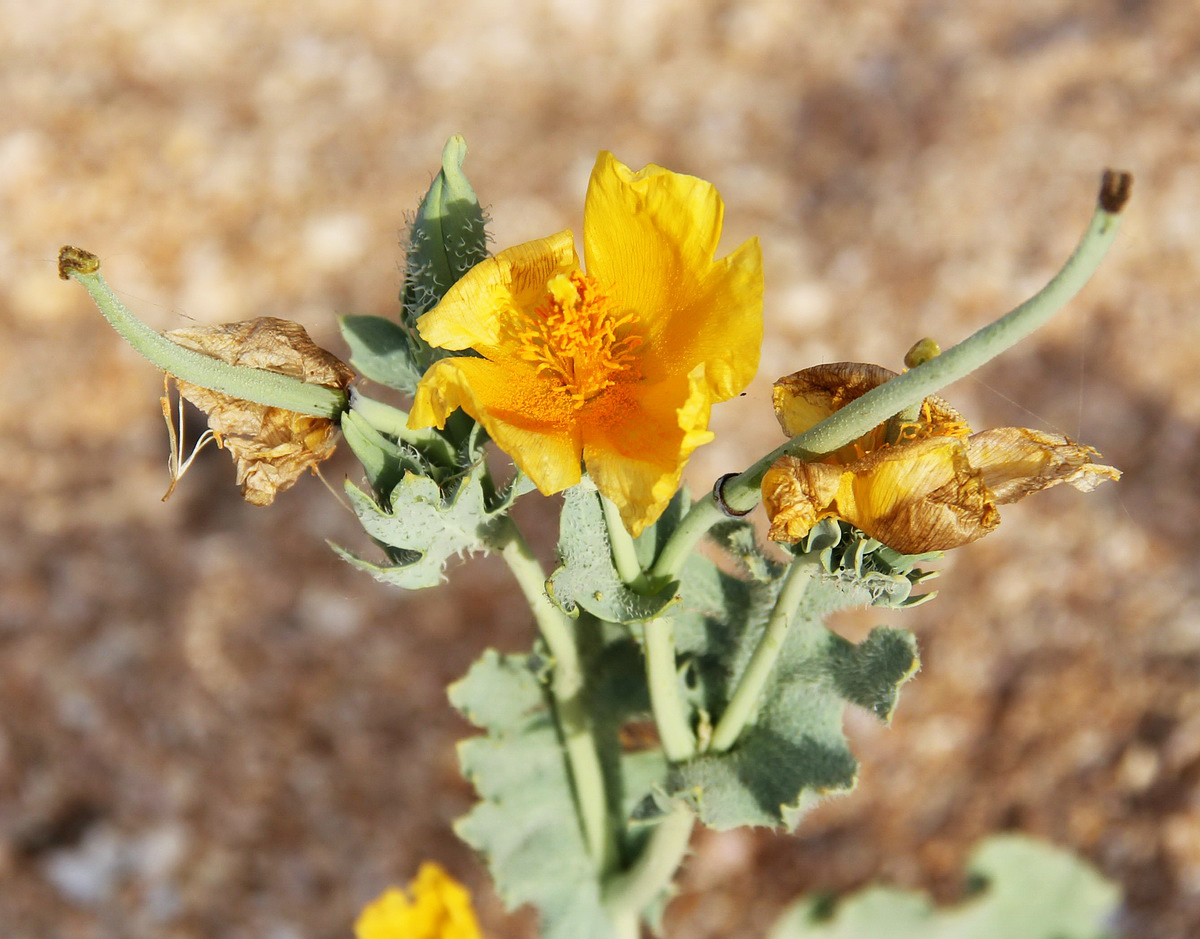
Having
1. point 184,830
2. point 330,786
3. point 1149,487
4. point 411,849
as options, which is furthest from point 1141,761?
point 184,830

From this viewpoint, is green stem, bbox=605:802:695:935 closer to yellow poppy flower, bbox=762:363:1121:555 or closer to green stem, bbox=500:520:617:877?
green stem, bbox=500:520:617:877

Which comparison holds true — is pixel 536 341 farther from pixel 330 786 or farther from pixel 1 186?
pixel 1 186

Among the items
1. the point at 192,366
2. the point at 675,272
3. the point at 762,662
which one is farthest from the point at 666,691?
the point at 192,366

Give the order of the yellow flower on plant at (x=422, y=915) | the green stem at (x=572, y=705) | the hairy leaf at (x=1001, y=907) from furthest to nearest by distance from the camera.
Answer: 1. the hairy leaf at (x=1001, y=907)
2. the yellow flower on plant at (x=422, y=915)
3. the green stem at (x=572, y=705)

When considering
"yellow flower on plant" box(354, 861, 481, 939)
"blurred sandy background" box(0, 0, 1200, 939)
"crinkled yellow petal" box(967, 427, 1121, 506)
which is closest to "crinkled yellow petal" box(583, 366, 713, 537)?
"crinkled yellow petal" box(967, 427, 1121, 506)

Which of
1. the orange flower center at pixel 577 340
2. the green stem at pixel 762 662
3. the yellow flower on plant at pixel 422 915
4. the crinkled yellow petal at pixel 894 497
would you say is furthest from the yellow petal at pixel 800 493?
the yellow flower on plant at pixel 422 915

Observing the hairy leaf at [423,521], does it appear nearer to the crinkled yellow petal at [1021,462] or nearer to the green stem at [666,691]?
the green stem at [666,691]

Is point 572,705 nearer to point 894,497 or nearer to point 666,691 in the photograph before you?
point 666,691
